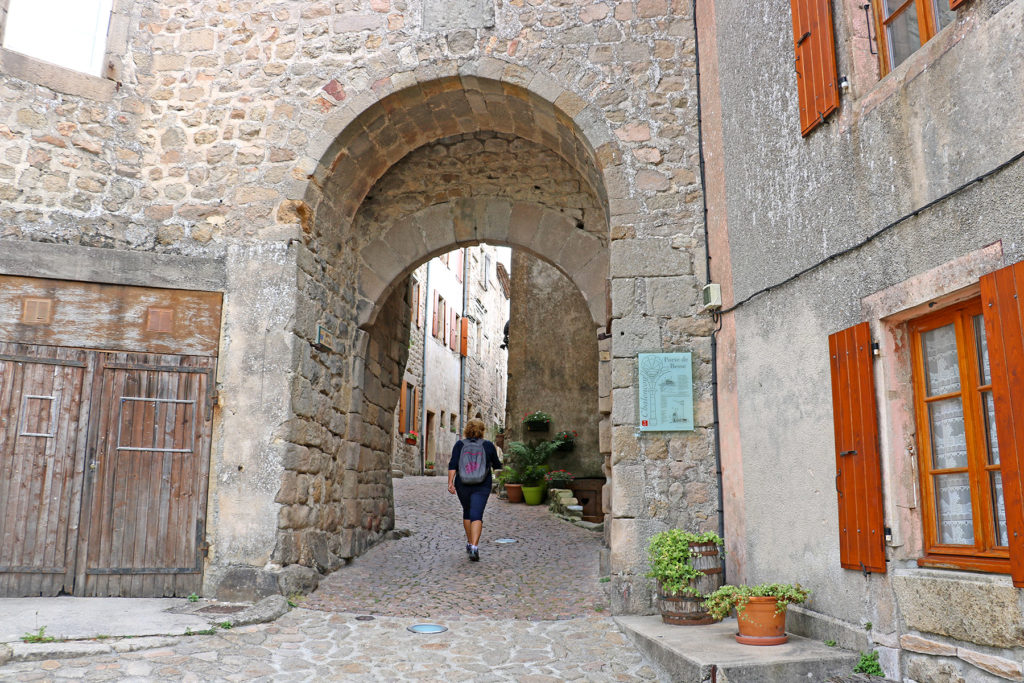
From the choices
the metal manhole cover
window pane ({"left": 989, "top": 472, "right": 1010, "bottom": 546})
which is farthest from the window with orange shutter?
the metal manhole cover

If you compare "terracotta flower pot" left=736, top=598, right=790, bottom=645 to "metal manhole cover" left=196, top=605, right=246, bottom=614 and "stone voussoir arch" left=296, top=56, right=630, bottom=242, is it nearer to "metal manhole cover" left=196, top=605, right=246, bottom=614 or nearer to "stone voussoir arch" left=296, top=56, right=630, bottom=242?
"stone voussoir arch" left=296, top=56, right=630, bottom=242

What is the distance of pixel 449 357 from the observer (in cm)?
1941

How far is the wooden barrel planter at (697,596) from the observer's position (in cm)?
467

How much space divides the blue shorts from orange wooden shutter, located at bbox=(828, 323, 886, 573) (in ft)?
12.0

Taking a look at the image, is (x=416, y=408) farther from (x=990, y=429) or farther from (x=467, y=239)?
(x=990, y=429)

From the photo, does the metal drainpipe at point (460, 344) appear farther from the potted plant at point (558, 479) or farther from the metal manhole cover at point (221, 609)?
the metal manhole cover at point (221, 609)

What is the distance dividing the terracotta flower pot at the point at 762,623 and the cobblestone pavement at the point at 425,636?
523 mm

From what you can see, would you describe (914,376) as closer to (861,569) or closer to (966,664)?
(861,569)

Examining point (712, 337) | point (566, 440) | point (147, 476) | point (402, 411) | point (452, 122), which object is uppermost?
point (452, 122)

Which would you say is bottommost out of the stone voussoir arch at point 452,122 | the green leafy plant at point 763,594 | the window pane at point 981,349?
the green leafy plant at point 763,594

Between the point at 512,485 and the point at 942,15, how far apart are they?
Answer: 8442 millimetres

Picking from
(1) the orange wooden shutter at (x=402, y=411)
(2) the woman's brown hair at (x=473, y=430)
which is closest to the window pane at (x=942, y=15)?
(2) the woman's brown hair at (x=473, y=430)

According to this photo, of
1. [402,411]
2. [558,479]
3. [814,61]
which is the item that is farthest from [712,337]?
[402,411]

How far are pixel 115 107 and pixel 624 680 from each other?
5.43m
